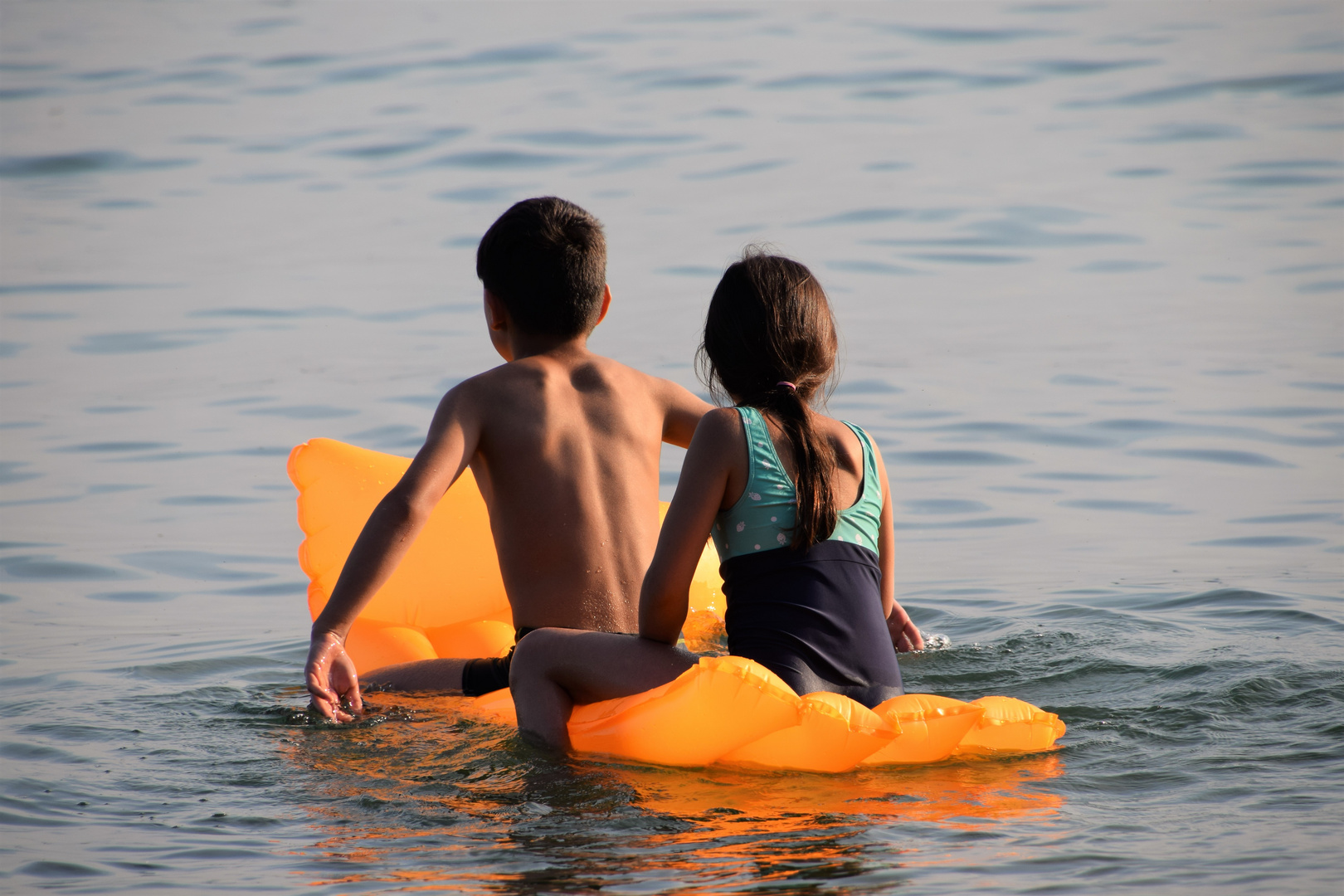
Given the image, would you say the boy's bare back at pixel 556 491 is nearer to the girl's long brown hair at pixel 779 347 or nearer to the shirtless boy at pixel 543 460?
the shirtless boy at pixel 543 460

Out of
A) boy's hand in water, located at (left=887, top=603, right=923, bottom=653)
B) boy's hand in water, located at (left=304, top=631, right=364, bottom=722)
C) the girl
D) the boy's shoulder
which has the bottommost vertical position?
boy's hand in water, located at (left=887, top=603, right=923, bottom=653)

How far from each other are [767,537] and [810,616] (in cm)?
18

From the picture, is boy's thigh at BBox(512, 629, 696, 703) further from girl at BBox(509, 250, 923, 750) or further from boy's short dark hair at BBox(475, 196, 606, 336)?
boy's short dark hair at BBox(475, 196, 606, 336)

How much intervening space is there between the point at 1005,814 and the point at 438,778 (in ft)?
3.82

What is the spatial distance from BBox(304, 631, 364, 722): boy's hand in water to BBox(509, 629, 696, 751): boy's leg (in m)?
0.35

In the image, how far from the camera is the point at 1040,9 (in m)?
17.3

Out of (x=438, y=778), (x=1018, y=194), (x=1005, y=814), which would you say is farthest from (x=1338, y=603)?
(x=1018, y=194)

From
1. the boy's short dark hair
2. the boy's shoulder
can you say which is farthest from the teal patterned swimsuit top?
the boy's short dark hair

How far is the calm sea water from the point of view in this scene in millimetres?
2787

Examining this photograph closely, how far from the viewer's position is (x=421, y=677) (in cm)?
368

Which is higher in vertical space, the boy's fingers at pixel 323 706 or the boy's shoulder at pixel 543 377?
the boy's shoulder at pixel 543 377

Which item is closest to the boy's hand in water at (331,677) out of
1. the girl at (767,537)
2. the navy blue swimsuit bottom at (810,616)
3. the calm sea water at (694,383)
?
the calm sea water at (694,383)

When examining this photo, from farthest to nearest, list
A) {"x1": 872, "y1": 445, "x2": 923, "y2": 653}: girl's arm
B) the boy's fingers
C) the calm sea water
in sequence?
1. {"x1": 872, "y1": 445, "x2": 923, "y2": 653}: girl's arm
2. the boy's fingers
3. the calm sea water

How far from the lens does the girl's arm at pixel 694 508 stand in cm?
286
